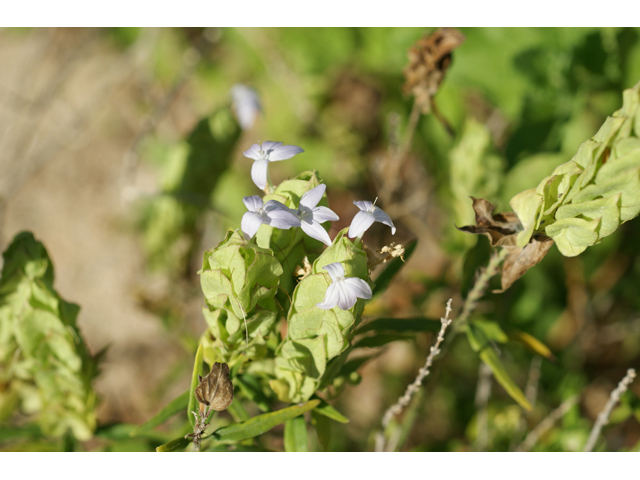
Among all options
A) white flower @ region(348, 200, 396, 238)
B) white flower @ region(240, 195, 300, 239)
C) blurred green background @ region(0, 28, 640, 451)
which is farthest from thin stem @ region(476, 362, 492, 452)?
white flower @ region(240, 195, 300, 239)

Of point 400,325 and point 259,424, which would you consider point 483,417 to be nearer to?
point 400,325

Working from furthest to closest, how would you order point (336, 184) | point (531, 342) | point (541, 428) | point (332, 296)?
point (336, 184) → point (541, 428) → point (531, 342) → point (332, 296)

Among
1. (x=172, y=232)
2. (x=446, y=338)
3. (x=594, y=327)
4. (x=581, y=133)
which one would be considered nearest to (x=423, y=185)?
(x=581, y=133)

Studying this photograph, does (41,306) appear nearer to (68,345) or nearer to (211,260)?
(68,345)

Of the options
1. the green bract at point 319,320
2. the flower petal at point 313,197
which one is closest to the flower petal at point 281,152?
the flower petal at point 313,197

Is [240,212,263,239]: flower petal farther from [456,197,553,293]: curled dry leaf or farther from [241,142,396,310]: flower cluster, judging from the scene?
[456,197,553,293]: curled dry leaf

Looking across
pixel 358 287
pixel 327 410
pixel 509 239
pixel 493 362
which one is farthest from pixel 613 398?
pixel 358 287
